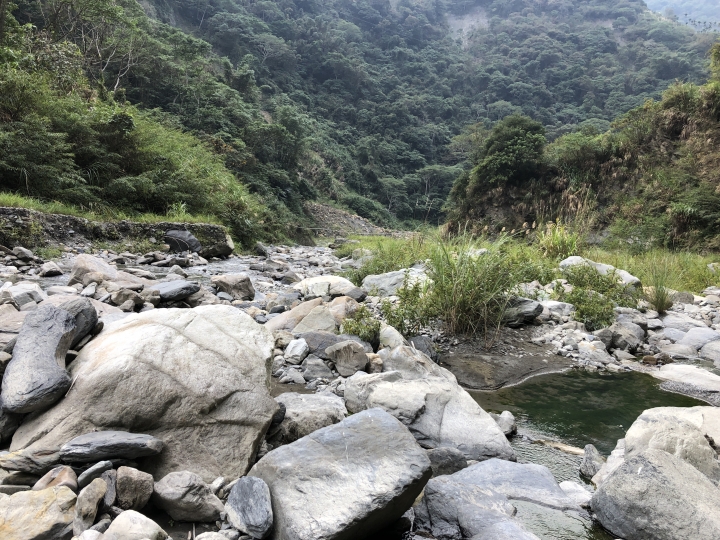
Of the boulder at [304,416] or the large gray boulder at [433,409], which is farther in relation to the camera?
the large gray boulder at [433,409]

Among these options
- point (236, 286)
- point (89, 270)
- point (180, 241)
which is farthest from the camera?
point (180, 241)

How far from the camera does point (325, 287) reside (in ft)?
21.4

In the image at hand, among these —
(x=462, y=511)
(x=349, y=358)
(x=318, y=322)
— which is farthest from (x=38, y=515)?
(x=318, y=322)

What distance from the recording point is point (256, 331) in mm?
2943

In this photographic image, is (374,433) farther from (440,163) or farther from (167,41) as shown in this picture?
(440,163)

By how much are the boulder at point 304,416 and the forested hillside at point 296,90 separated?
899 centimetres

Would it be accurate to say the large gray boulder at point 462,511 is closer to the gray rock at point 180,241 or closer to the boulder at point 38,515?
the boulder at point 38,515

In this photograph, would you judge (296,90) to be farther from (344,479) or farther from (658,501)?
(658,501)

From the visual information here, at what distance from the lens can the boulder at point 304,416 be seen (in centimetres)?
259

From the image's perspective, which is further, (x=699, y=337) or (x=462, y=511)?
(x=699, y=337)

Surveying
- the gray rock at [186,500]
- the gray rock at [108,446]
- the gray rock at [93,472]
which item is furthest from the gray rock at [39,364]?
the gray rock at [186,500]

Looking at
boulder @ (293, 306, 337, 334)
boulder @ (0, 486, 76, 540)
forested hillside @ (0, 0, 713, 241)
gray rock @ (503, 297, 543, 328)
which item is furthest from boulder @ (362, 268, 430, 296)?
forested hillside @ (0, 0, 713, 241)

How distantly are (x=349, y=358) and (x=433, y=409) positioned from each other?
1020 mm

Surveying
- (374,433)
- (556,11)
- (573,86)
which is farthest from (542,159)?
(556,11)
